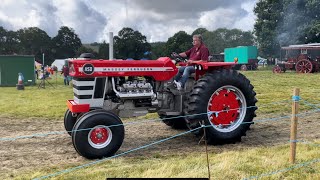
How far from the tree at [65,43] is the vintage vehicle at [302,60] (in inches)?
2087

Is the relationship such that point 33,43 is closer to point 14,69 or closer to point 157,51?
point 157,51

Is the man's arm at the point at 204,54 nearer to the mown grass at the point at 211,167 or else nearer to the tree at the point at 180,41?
the mown grass at the point at 211,167

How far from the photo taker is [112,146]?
204 inches

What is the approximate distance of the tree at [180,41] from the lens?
53.8 m

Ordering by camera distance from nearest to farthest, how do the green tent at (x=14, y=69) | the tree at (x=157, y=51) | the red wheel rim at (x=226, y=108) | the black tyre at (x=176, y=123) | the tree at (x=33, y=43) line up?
the red wheel rim at (x=226, y=108) < the black tyre at (x=176, y=123) < the tree at (x=157, y=51) < the green tent at (x=14, y=69) < the tree at (x=33, y=43)

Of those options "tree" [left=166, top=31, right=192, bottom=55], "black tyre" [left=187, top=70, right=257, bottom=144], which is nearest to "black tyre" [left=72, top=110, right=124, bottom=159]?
"black tyre" [left=187, top=70, right=257, bottom=144]

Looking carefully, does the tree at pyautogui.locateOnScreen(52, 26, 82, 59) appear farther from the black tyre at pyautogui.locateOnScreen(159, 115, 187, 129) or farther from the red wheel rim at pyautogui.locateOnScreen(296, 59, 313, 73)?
Result: the black tyre at pyautogui.locateOnScreen(159, 115, 187, 129)

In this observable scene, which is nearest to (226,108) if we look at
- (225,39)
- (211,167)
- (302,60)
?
(211,167)

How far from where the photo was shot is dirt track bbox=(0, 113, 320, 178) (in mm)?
5062

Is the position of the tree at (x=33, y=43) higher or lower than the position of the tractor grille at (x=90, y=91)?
higher

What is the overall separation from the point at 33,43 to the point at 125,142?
72.4 metres

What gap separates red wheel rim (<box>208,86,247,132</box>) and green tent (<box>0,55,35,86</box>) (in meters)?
17.9

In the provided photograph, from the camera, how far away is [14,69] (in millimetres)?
21266

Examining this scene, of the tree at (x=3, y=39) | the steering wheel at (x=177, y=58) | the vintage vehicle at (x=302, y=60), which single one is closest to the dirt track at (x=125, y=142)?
the steering wheel at (x=177, y=58)
